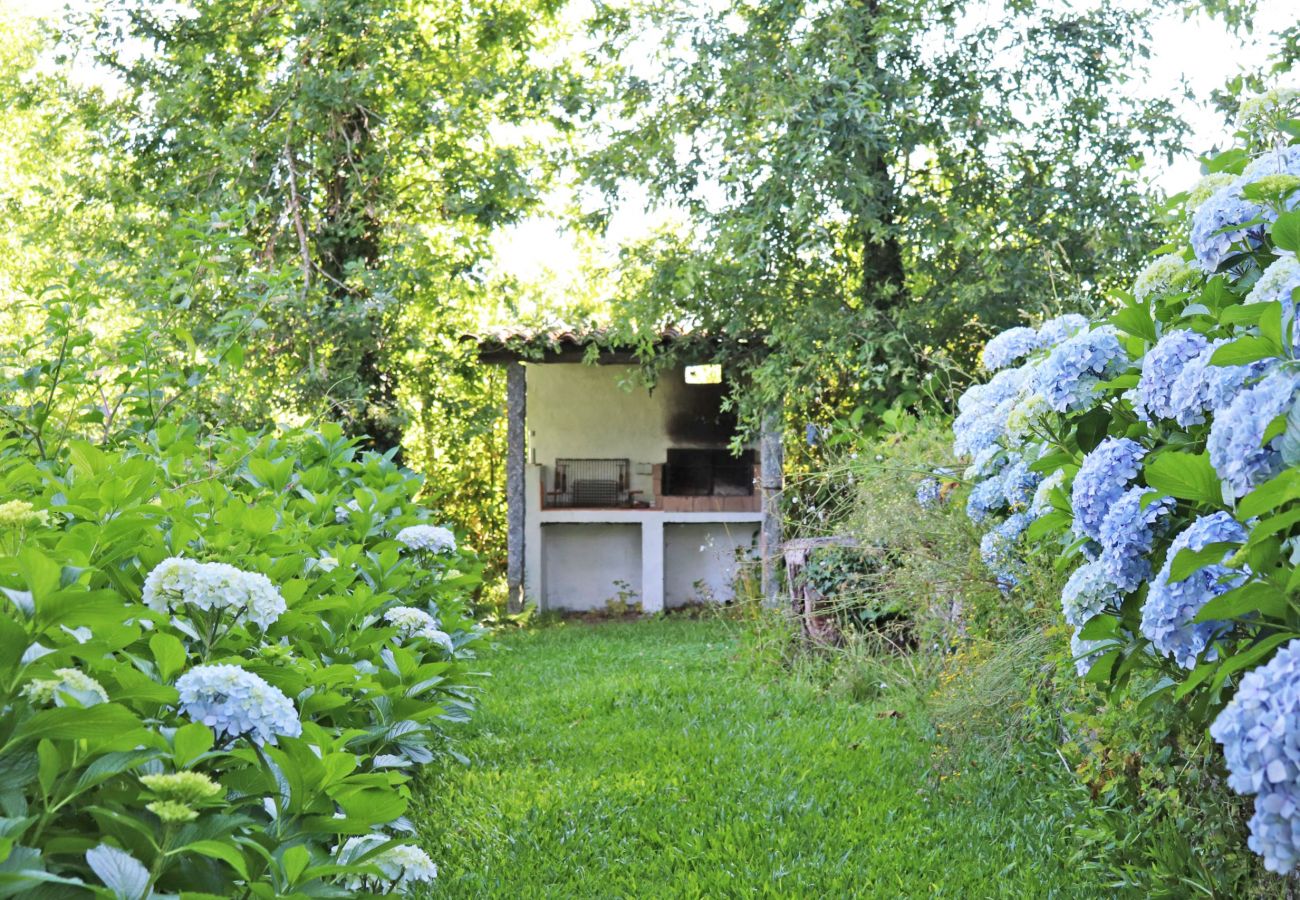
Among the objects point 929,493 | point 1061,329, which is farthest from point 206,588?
point 929,493

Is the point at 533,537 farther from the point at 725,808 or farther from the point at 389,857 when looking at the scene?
the point at 389,857

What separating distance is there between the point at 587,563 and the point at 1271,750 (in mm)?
12453

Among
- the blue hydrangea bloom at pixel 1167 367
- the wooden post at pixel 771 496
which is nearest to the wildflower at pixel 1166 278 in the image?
the blue hydrangea bloom at pixel 1167 367

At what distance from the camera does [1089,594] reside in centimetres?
260

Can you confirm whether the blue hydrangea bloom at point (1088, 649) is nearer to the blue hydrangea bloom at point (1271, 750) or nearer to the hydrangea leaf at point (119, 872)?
the blue hydrangea bloom at point (1271, 750)

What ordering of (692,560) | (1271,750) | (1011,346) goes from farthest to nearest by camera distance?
1. (692,560)
2. (1011,346)
3. (1271,750)

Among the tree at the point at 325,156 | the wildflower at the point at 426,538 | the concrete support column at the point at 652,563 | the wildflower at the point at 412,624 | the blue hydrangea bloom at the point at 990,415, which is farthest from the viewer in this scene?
the concrete support column at the point at 652,563

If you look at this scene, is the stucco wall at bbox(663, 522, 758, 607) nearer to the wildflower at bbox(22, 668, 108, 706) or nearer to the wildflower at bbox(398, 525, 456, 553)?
the wildflower at bbox(398, 525, 456, 553)

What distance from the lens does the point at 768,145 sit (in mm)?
9164

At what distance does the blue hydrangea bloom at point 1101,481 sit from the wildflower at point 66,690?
6.24ft

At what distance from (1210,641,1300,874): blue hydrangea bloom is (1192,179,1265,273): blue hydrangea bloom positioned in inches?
42.6

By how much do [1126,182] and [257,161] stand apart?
7572 millimetres

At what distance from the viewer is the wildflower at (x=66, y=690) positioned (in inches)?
63.1

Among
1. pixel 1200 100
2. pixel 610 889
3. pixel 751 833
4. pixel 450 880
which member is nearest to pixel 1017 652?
pixel 751 833
